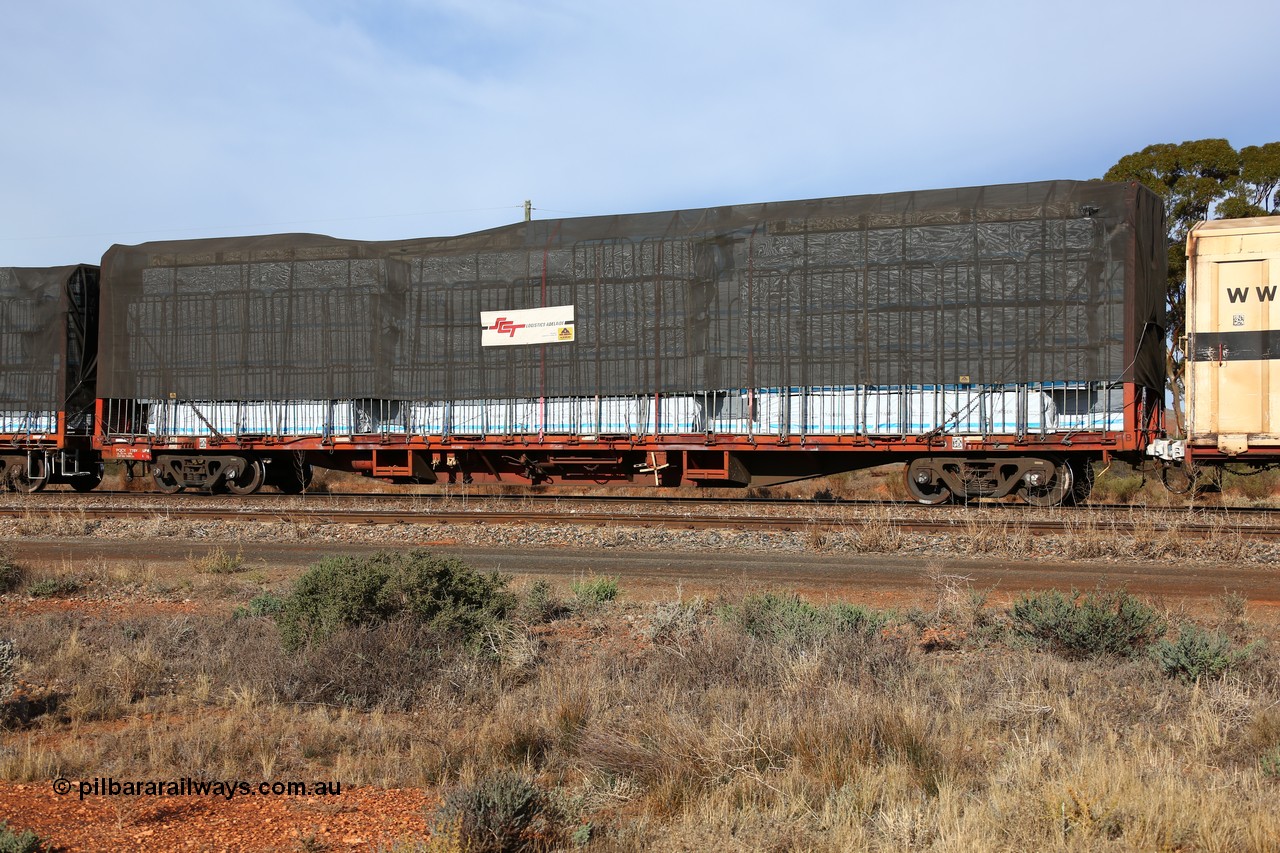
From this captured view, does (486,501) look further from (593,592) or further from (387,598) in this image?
(387,598)

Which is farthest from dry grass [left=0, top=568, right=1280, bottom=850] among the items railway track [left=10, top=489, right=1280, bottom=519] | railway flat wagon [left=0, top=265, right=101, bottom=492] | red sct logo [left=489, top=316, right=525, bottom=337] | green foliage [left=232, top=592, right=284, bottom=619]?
railway flat wagon [left=0, top=265, right=101, bottom=492]

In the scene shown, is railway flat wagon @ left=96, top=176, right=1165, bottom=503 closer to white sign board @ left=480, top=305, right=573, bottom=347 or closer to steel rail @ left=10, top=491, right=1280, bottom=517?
white sign board @ left=480, top=305, right=573, bottom=347

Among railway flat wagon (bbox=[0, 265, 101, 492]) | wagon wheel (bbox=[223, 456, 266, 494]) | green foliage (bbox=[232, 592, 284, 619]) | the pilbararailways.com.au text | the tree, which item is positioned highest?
the tree

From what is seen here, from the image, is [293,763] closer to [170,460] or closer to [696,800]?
[696,800]

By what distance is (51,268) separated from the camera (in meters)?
21.0

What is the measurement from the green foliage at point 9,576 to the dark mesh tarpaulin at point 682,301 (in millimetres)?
8915

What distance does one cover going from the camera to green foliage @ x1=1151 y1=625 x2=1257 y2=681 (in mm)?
5805

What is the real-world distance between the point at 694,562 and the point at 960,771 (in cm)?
649

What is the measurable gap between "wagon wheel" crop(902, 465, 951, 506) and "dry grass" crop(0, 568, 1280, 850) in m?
8.50

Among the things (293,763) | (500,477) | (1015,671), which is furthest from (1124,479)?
(293,763)

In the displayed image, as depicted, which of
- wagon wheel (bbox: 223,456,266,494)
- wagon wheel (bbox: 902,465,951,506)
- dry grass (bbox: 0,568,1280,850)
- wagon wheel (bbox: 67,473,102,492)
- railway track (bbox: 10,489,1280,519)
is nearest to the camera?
dry grass (bbox: 0,568,1280,850)

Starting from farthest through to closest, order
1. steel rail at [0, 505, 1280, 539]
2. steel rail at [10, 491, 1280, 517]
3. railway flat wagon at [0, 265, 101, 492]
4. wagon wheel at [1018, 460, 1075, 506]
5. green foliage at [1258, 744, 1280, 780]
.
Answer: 1. railway flat wagon at [0, 265, 101, 492]
2. steel rail at [10, 491, 1280, 517]
3. wagon wheel at [1018, 460, 1075, 506]
4. steel rail at [0, 505, 1280, 539]
5. green foliage at [1258, 744, 1280, 780]

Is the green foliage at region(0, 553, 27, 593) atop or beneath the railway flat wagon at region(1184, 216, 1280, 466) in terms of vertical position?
beneath

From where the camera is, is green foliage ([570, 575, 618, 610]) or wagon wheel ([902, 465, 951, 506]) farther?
wagon wheel ([902, 465, 951, 506])
